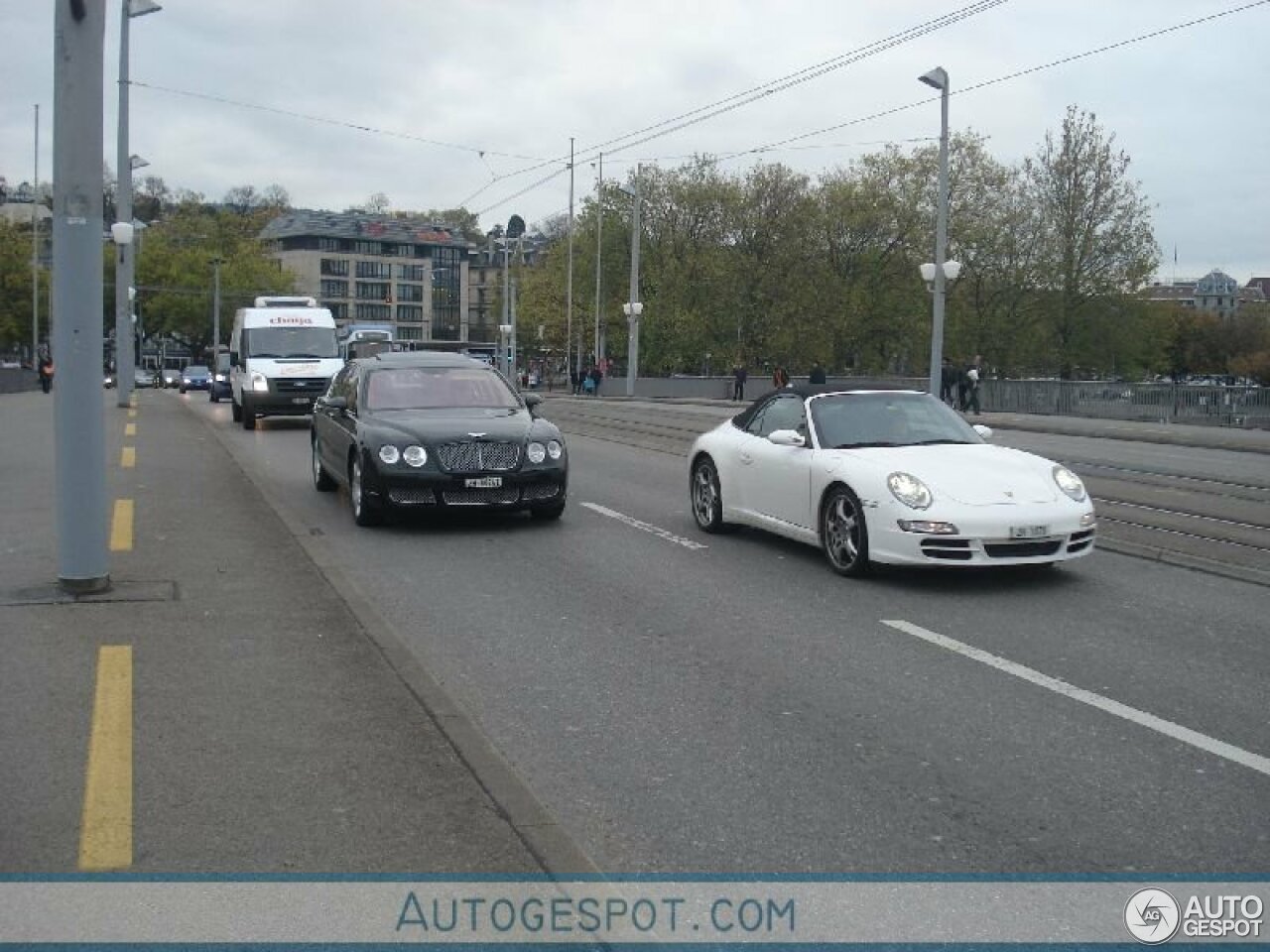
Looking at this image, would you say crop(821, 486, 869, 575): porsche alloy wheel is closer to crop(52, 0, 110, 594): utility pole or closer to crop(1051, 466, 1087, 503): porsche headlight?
crop(1051, 466, 1087, 503): porsche headlight

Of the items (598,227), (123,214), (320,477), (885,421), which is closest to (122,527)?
(320,477)

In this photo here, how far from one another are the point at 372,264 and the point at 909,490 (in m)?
144

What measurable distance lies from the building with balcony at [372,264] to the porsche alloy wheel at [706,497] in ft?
432

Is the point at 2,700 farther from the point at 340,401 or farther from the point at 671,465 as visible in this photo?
the point at 671,465

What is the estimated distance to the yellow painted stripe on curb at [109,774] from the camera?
434 cm

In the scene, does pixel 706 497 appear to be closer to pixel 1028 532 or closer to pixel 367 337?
pixel 1028 532

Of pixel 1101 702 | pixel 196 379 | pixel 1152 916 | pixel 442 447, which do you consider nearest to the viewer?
pixel 1152 916

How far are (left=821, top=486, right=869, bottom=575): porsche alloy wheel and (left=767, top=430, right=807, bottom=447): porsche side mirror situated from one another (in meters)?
0.63

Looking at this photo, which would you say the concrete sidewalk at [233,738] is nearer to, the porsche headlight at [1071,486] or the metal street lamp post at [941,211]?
the porsche headlight at [1071,486]

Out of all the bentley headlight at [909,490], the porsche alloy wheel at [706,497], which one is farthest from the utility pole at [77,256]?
the porsche alloy wheel at [706,497]

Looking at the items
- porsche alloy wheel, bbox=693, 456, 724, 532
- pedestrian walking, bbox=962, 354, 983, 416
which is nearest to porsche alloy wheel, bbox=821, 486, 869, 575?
porsche alloy wheel, bbox=693, 456, 724, 532

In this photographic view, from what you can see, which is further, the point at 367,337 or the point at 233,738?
the point at 367,337

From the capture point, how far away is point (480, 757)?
5.31 m

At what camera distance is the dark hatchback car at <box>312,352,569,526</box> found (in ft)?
38.5
